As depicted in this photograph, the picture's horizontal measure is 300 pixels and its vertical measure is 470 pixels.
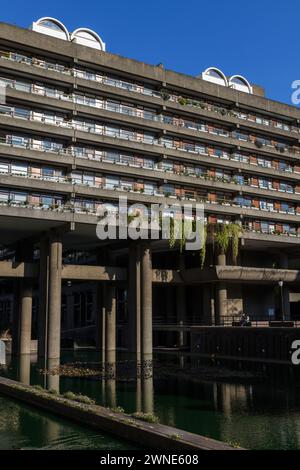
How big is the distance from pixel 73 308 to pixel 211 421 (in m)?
64.0

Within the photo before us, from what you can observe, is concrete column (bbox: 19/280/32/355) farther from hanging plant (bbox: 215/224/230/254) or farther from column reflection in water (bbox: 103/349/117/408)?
hanging plant (bbox: 215/224/230/254)

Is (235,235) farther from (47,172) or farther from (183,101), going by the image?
(47,172)

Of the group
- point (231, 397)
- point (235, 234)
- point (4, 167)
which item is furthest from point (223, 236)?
point (231, 397)

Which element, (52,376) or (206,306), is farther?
(206,306)

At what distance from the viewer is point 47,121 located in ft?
157

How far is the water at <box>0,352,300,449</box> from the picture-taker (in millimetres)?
17109

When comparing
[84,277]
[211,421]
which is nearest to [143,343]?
[84,277]

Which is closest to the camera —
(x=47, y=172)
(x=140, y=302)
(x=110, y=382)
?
(x=110, y=382)

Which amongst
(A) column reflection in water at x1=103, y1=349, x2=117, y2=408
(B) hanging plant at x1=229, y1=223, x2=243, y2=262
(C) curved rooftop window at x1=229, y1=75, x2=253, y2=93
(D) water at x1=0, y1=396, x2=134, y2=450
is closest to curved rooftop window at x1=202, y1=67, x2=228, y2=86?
(C) curved rooftop window at x1=229, y1=75, x2=253, y2=93

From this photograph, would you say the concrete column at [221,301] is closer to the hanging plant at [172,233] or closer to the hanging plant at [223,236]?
the hanging plant at [223,236]

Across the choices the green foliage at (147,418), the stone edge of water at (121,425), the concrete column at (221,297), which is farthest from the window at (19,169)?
the green foliage at (147,418)

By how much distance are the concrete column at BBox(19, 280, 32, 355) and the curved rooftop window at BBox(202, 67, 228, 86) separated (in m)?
31.1

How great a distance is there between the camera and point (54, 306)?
46.6 metres

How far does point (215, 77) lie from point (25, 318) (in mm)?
34939
